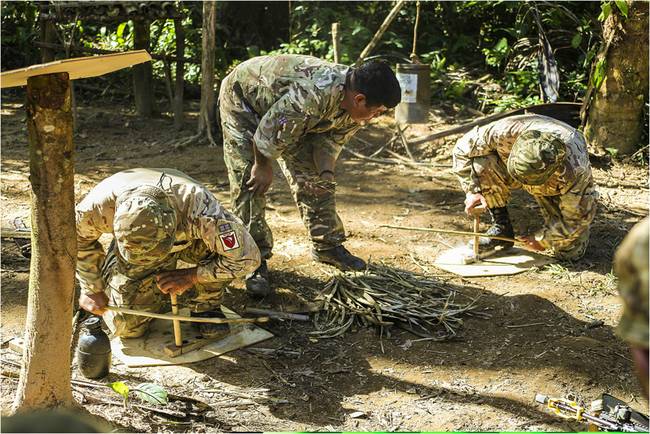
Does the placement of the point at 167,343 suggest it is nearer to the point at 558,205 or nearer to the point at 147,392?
the point at 147,392

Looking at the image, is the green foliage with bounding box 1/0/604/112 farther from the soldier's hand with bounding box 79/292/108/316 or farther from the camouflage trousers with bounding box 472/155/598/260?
the soldier's hand with bounding box 79/292/108/316

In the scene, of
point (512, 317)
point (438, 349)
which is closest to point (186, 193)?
point (438, 349)

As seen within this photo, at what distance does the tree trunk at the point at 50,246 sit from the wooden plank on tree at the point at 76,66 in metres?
0.11

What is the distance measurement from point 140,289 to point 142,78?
Result: 589 cm

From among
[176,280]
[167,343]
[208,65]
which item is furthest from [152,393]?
[208,65]

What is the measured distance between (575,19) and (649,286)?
27.6 ft

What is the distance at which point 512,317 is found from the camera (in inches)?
193

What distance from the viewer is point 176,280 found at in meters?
4.07

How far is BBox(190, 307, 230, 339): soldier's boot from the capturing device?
14.7ft

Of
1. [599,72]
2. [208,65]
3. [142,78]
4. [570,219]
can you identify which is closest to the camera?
[570,219]

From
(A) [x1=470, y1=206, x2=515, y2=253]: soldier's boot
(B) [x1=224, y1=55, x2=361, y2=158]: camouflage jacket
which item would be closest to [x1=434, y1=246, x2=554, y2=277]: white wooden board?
(A) [x1=470, y1=206, x2=515, y2=253]: soldier's boot

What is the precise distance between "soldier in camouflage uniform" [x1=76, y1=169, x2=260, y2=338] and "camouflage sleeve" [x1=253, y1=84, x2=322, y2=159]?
2.20 ft

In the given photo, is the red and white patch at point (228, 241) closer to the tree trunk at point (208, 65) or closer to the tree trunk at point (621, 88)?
the tree trunk at point (208, 65)

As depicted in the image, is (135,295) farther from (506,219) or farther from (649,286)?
(649,286)
